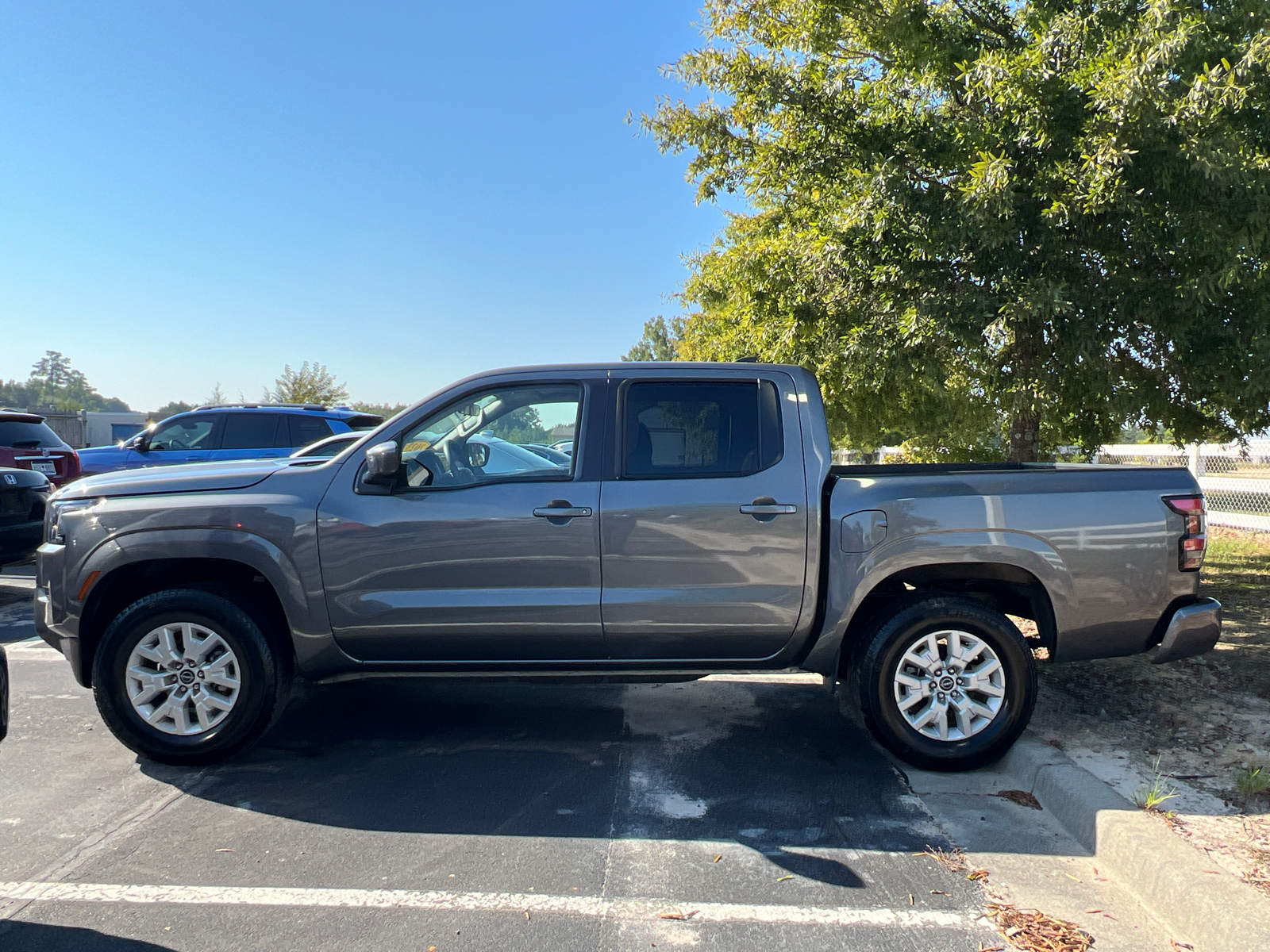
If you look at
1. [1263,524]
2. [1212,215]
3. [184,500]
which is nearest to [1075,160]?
[1212,215]

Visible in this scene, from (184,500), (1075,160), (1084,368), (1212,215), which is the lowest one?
(184,500)

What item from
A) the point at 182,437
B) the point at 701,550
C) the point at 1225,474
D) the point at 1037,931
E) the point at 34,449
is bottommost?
the point at 1037,931

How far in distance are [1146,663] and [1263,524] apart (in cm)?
753

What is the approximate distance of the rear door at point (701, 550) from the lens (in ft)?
14.0

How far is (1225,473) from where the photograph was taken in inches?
526

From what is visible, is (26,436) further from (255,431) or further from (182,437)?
(255,431)

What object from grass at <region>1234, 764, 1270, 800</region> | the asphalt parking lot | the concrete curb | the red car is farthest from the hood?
the red car

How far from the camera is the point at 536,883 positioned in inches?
128

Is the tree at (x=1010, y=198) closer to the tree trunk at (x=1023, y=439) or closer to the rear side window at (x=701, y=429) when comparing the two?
the tree trunk at (x=1023, y=439)

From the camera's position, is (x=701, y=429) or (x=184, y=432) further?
(x=184, y=432)

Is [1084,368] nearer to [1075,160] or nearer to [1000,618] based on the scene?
[1075,160]

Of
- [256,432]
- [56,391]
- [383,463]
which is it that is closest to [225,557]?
[383,463]

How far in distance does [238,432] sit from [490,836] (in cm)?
993

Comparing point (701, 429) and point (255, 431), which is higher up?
point (255, 431)
